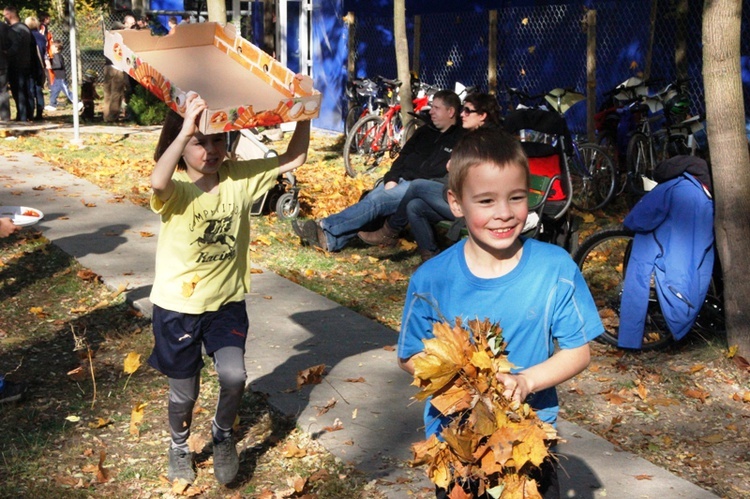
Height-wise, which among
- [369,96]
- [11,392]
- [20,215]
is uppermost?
[369,96]

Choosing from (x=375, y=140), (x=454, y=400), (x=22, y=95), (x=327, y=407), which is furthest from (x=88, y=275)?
(x=22, y=95)

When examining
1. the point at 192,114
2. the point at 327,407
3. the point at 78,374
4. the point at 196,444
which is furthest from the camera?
the point at 78,374

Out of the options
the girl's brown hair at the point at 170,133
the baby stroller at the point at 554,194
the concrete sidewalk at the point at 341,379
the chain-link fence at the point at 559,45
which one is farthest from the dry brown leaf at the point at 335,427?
the chain-link fence at the point at 559,45

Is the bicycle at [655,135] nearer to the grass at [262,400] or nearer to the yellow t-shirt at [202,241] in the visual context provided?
the grass at [262,400]

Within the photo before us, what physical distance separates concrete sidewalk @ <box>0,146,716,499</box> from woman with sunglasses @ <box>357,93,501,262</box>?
1313 millimetres

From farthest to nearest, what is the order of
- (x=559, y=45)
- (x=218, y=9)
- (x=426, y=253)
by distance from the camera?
(x=559, y=45)
(x=218, y=9)
(x=426, y=253)

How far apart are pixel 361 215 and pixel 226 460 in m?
4.62

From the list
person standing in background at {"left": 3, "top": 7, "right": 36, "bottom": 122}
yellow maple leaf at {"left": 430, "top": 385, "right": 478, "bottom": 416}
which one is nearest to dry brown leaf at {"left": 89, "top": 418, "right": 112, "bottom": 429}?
yellow maple leaf at {"left": 430, "top": 385, "right": 478, "bottom": 416}

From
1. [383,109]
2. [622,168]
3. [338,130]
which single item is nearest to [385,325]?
[622,168]

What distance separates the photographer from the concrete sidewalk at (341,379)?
4.41 metres

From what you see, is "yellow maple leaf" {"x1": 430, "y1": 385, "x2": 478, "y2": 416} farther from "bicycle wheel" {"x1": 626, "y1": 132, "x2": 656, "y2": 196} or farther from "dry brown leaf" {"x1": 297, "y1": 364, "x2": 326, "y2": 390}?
"bicycle wheel" {"x1": 626, "y1": 132, "x2": 656, "y2": 196}

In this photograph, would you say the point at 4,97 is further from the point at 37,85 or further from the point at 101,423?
the point at 101,423

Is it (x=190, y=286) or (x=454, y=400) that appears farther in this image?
(x=190, y=286)

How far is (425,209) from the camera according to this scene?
27.2ft
